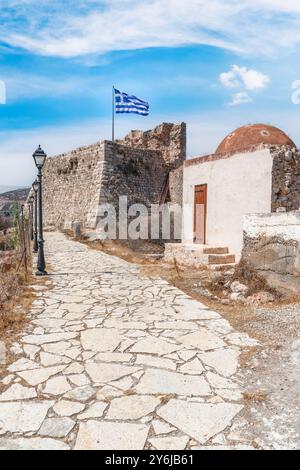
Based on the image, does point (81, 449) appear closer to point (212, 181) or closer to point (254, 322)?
point (254, 322)

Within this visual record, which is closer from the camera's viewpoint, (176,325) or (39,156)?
(176,325)

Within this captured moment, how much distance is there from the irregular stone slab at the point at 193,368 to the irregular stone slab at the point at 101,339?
3.21ft

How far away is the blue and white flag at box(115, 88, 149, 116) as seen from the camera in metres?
22.3

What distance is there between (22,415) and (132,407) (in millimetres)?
924

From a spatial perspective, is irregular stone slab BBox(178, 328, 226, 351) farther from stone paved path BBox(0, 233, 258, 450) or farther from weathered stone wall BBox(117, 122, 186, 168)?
weathered stone wall BBox(117, 122, 186, 168)

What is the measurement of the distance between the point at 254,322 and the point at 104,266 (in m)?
6.40

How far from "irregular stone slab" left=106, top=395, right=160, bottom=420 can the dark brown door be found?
8927 mm

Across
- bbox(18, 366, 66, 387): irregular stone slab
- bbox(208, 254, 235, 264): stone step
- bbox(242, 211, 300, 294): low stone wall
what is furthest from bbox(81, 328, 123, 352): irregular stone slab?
bbox(208, 254, 235, 264): stone step

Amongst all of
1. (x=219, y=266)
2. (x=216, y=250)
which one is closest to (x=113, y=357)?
(x=219, y=266)

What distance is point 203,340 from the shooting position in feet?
15.5

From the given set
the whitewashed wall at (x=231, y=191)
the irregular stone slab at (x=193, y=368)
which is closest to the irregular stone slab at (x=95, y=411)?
the irregular stone slab at (x=193, y=368)

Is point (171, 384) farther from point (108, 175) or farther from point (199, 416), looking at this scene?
point (108, 175)
